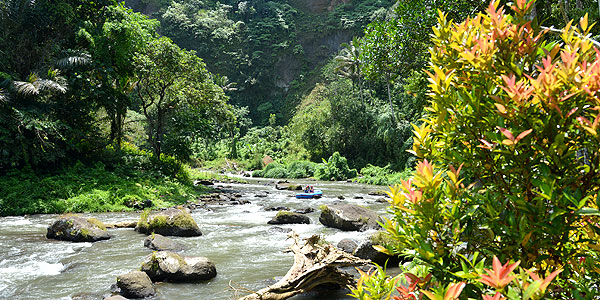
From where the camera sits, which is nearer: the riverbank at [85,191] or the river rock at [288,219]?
the river rock at [288,219]

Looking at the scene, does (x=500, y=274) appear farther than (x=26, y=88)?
No

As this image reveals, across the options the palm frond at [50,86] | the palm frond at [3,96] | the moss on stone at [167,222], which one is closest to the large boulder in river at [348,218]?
the moss on stone at [167,222]

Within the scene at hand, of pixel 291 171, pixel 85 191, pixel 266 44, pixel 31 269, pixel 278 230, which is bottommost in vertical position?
pixel 291 171

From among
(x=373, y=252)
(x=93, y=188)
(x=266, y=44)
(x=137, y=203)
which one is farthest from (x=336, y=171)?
(x=266, y=44)

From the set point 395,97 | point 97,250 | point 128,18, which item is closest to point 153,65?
point 128,18

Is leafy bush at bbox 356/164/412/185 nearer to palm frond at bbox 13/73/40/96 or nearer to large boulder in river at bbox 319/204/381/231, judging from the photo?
large boulder in river at bbox 319/204/381/231

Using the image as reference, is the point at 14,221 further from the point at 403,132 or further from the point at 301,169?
the point at 403,132

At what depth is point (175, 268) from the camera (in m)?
6.95

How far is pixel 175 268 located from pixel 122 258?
2300mm

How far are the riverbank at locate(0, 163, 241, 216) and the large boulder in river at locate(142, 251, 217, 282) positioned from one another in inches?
358

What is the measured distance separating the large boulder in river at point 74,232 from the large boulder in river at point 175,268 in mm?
3935

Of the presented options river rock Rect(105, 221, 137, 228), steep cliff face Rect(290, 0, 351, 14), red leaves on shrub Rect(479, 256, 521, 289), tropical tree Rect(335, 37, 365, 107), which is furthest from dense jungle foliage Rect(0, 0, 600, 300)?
steep cliff face Rect(290, 0, 351, 14)

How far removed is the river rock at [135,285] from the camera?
609 cm

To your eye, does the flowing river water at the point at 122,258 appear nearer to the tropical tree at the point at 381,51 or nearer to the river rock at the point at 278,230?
the river rock at the point at 278,230
